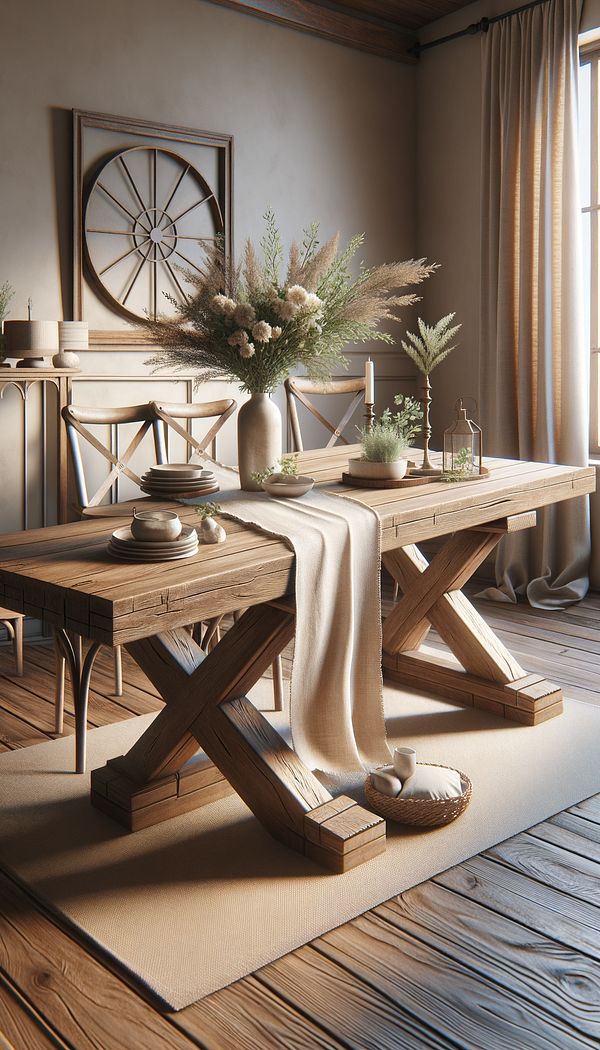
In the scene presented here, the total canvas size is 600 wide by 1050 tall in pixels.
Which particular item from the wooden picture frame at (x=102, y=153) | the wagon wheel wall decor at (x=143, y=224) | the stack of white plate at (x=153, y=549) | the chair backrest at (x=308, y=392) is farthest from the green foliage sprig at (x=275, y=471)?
the wagon wheel wall decor at (x=143, y=224)

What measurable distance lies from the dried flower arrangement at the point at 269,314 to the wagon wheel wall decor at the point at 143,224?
1402mm

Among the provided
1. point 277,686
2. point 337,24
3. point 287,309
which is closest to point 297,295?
point 287,309

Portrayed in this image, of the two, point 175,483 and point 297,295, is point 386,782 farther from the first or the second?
point 297,295

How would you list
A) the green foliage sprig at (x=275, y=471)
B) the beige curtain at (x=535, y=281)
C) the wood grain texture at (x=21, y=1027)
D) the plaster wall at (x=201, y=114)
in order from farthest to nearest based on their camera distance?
the beige curtain at (x=535, y=281) < the plaster wall at (x=201, y=114) < the green foliage sprig at (x=275, y=471) < the wood grain texture at (x=21, y=1027)

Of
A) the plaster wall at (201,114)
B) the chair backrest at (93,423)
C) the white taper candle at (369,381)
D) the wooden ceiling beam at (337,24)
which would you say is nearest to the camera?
the white taper candle at (369,381)

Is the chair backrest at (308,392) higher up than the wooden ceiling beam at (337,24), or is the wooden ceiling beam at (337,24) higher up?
the wooden ceiling beam at (337,24)

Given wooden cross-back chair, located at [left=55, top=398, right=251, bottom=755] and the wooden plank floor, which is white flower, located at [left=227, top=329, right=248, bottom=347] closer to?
wooden cross-back chair, located at [left=55, top=398, right=251, bottom=755]

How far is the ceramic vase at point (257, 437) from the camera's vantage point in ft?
8.54

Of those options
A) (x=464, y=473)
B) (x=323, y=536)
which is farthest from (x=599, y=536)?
(x=323, y=536)

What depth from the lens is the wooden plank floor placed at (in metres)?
1.56

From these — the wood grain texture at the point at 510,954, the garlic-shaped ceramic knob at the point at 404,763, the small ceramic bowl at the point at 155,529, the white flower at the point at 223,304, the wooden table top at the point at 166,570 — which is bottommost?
the wood grain texture at the point at 510,954

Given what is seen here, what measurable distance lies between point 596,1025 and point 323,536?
107 cm

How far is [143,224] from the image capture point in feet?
13.2

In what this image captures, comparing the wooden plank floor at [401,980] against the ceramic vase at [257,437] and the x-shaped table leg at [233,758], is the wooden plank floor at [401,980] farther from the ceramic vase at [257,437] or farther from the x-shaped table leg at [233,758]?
the ceramic vase at [257,437]
